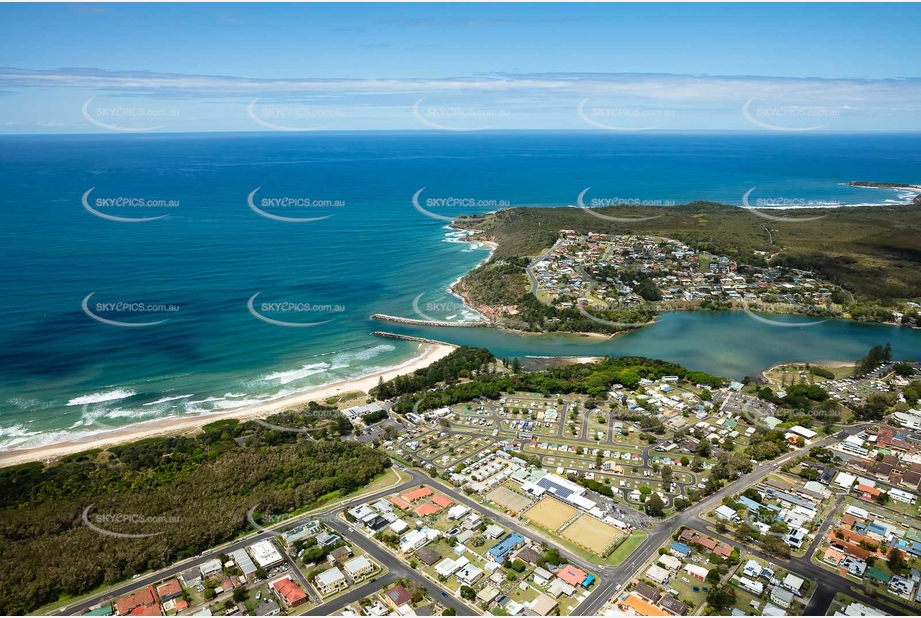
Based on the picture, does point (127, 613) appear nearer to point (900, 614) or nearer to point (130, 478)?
point (130, 478)

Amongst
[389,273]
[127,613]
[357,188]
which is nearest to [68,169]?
[357,188]

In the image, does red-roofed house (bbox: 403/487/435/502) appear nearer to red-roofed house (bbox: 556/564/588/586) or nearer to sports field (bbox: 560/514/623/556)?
sports field (bbox: 560/514/623/556)

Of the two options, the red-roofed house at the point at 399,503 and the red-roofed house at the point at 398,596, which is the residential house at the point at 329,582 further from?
the red-roofed house at the point at 399,503

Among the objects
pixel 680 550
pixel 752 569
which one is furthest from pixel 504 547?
pixel 752 569

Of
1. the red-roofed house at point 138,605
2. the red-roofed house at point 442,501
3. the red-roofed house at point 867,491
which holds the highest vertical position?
the red-roofed house at point 867,491

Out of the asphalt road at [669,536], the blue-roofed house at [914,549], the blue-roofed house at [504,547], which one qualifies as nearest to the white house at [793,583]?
the asphalt road at [669,536]

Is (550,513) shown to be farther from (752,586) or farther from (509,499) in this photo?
(752,586)
